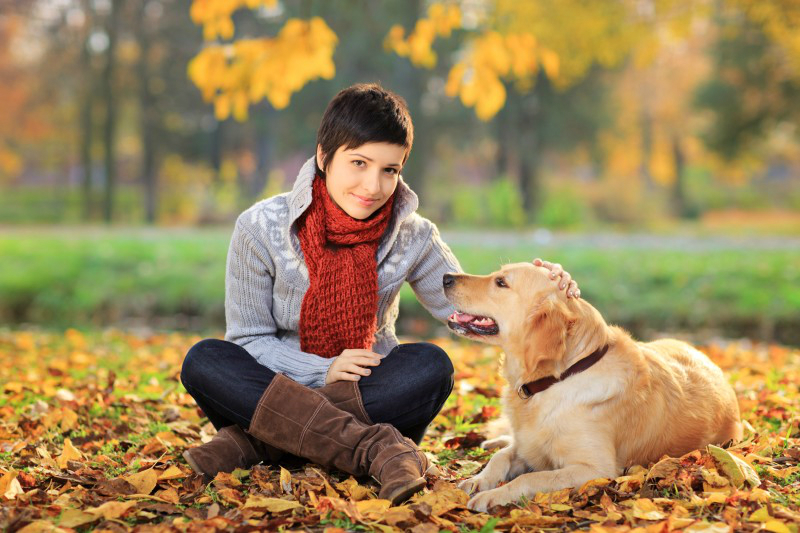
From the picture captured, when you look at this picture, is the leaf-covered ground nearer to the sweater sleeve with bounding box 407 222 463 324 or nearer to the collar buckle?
the collar buckle

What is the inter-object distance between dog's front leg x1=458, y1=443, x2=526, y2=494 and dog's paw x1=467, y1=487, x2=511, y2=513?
18 centimetres

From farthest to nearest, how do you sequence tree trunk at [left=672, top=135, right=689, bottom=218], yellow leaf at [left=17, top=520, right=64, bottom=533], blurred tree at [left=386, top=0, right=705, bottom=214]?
tree trunk at [left=672, top=135, right=689, bottom=218], blurred tree at [left=386, top=0, right=705, bottom=214], yellow leaf at [left=17, top=520, right=64, bottom=533]

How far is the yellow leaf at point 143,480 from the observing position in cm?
260

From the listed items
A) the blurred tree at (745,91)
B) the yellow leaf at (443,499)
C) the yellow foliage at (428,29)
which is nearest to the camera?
the yellow leaf at (443,499)

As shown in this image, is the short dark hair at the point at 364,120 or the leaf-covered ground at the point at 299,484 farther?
the short dark hair at the point at 364,120

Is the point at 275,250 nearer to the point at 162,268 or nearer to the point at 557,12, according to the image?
the point at 162,268

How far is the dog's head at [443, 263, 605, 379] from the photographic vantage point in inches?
111

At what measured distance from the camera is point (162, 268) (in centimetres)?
984

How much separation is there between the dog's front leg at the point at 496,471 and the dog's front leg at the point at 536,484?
6.4 inches

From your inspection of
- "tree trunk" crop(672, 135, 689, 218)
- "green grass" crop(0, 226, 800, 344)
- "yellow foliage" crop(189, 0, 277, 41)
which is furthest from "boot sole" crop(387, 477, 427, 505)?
"tree trunk" crop(672, 135, 689, 218)

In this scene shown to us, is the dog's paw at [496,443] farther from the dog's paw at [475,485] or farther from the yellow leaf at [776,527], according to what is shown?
the yellow leaf at [776,527]

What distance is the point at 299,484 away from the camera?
268cm

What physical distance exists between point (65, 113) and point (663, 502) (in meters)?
27.1

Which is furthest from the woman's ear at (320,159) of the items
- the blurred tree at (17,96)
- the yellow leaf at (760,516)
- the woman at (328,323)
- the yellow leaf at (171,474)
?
the blurred tree at (17,96)
